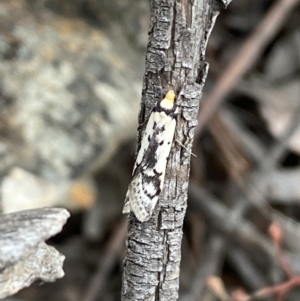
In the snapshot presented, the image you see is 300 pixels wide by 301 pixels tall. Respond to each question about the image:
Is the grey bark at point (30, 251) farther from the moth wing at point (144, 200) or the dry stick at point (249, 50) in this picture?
the dry stick at point (249, 50)

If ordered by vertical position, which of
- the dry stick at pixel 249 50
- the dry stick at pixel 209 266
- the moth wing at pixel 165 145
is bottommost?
the dry stick at pixel 209 266

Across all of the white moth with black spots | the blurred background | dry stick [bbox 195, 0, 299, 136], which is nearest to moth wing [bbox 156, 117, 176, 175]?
the white moth with black spots

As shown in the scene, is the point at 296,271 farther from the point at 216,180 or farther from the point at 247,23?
the point at 247,23

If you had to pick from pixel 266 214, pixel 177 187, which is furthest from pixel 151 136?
pixel 266 214

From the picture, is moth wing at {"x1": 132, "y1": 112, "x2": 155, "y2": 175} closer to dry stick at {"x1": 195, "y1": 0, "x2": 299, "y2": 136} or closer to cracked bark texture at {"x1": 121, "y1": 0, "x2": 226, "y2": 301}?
cracked bark texture at {"x1": 121, "y1": 0, "x2": 226, "y2": 301}

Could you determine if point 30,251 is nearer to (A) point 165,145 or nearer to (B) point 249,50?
(A) point 165,145

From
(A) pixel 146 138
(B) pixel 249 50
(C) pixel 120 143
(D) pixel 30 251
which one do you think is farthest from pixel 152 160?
(B) pixel 249 50

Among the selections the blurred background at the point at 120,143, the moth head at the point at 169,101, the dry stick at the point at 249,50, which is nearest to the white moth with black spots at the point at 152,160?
the moth head at the point at 169,101
